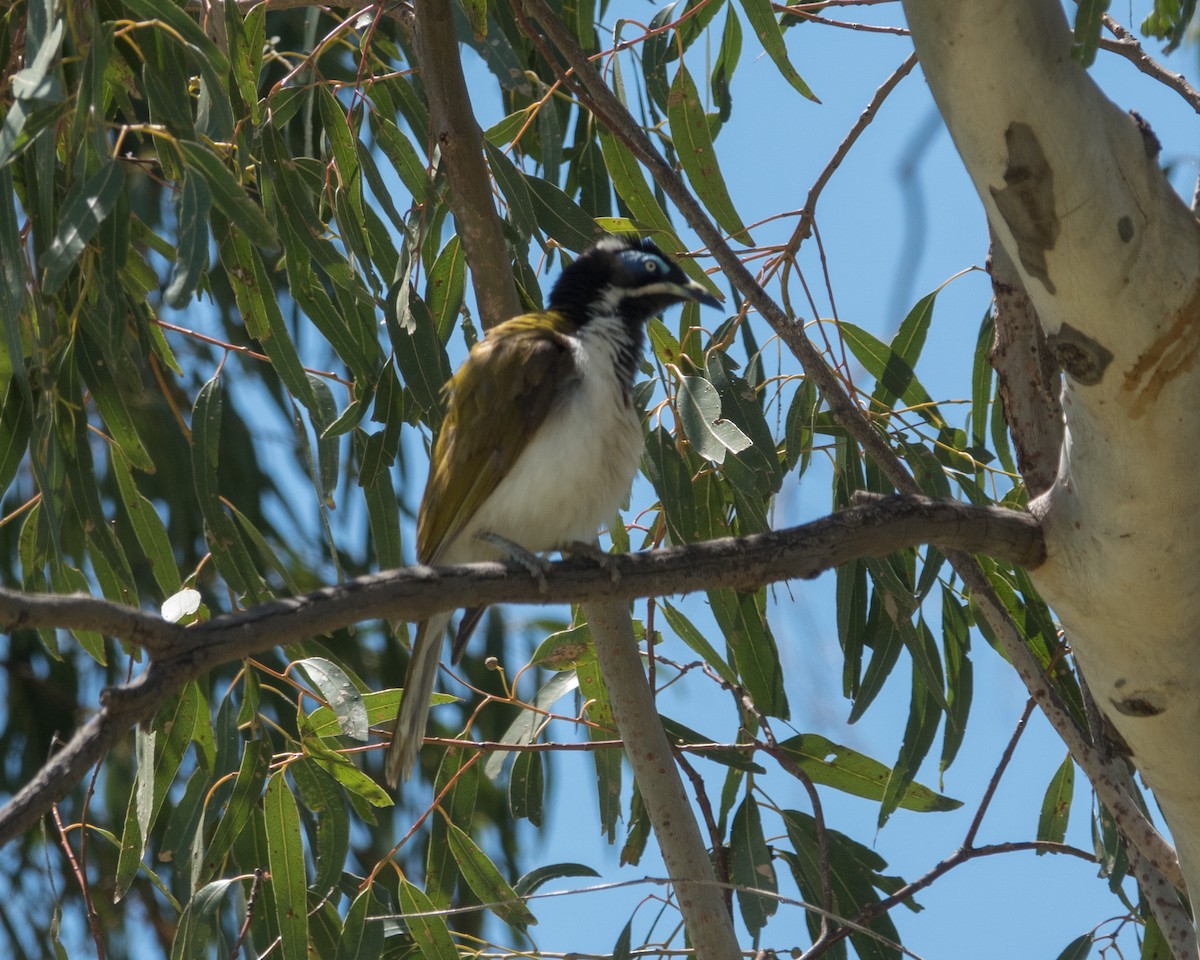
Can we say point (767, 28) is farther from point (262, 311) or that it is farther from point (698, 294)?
point (262, 311)

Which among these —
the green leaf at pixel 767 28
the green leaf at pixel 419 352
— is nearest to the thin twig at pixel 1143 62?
the green leaf at pixel 767 28

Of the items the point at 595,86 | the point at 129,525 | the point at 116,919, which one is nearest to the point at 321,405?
the point at 129,525

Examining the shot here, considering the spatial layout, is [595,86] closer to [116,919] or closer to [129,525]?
[129,525]

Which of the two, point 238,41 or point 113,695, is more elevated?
point 238,41

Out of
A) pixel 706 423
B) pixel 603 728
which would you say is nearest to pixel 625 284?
pixel 706 423

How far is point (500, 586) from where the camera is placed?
2256mm

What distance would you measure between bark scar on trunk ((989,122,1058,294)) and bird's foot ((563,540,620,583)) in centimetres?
84

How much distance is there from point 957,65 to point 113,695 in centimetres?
Result: 134

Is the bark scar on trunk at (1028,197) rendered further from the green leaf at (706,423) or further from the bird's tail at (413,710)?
the bird's tail at (413,710)

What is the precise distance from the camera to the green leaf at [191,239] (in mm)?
1969

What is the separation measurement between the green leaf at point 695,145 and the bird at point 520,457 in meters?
0.30

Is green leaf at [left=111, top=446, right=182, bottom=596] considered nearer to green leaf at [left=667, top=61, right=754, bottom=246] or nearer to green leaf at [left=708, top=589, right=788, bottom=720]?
green leaf at [left=708, top=589, right=788, bottom=720]

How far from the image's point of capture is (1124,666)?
2238 mm

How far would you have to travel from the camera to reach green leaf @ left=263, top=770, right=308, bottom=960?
295cm
